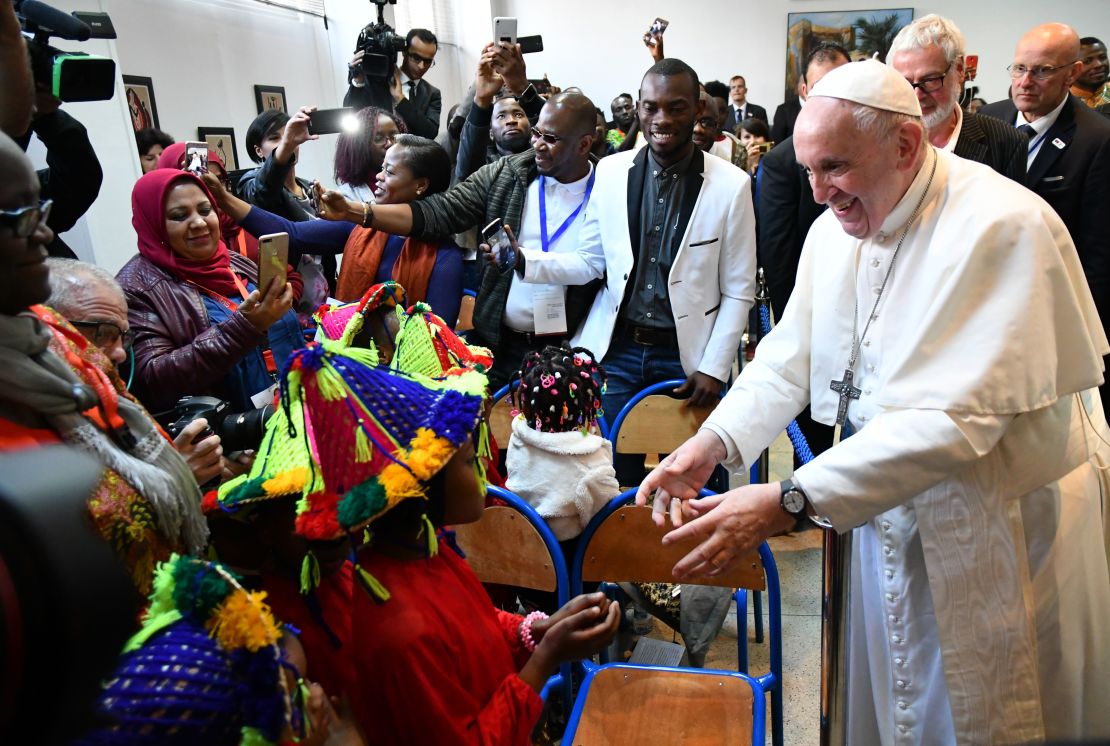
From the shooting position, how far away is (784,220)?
3.56 m

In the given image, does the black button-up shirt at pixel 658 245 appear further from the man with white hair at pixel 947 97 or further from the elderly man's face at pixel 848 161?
the elderly man's face at pixel 848 161

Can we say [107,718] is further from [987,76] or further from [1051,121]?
[987,76]

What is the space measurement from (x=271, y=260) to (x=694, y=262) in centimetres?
174

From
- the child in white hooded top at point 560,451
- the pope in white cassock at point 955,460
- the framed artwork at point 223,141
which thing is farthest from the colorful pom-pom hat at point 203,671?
the framed artwork at point 223,141

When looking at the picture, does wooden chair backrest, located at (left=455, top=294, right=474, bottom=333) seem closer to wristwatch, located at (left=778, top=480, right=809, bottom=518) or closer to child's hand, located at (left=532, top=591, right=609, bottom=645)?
child's hand, located at (left=532, top=591, right=609, bottom=645)

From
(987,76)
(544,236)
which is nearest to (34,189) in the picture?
(544,236)

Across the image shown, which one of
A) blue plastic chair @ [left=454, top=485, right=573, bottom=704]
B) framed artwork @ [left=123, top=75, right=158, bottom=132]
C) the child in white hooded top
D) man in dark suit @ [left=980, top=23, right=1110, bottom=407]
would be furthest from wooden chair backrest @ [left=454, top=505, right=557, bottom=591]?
framed artwork @ [left=123, top=75, right=158, bottom=132]

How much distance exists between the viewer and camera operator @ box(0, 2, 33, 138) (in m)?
1.69

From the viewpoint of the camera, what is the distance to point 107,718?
53 cm

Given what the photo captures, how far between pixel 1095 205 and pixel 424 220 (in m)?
3.04

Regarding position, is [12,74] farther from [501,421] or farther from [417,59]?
[417,59]

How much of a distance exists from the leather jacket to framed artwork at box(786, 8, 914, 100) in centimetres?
1259

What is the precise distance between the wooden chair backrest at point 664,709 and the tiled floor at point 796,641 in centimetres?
76

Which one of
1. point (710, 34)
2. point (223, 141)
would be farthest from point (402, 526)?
point (710, 34)
